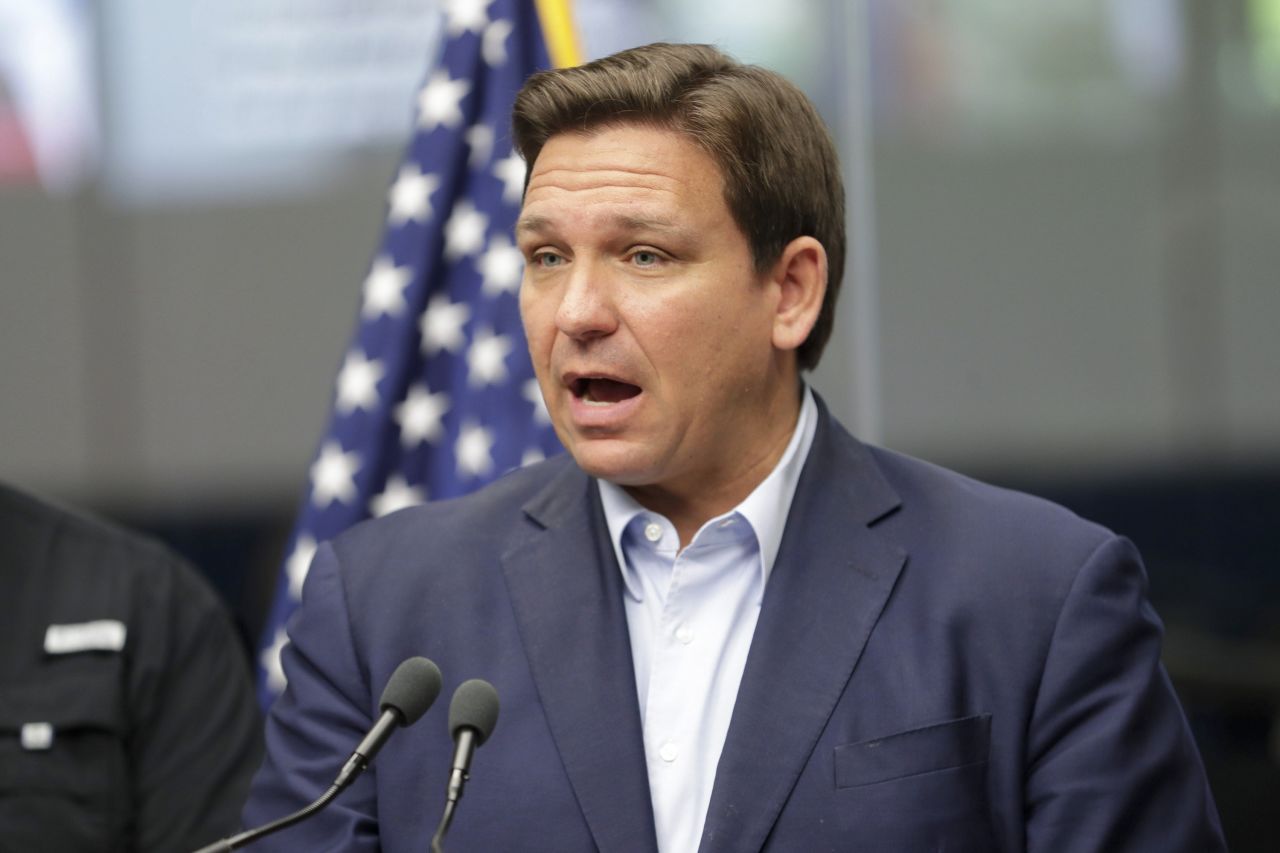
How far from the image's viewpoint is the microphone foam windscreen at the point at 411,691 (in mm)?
1766

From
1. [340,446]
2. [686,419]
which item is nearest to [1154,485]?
[340,446]

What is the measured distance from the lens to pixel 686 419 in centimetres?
218

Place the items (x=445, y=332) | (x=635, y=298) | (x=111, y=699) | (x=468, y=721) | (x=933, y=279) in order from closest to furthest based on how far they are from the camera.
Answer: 1. (x=468, y=721)
2. (x=635, y=298)
3. (x=111, y=699)
4. (x=445, y=332)
5. (x=933, y=279)

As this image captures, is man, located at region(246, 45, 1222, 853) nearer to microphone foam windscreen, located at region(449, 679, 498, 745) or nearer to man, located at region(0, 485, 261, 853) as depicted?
microphone foam windscreen, located at region(449, 679, 498, 745)

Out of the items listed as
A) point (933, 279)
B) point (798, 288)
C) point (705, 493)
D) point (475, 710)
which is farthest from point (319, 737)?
point (933, 279)

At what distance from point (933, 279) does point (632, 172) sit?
A: 3.41m

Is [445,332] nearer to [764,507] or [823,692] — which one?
[764,507]

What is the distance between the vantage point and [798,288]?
7.54 feet

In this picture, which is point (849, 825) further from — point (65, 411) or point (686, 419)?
point (65, 411)

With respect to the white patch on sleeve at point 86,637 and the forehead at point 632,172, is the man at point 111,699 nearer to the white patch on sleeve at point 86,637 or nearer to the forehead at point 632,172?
the white patch on sleeve at point 86,637

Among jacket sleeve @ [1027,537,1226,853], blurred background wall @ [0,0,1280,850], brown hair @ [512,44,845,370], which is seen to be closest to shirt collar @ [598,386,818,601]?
brown hair @ [512,44,845,370]

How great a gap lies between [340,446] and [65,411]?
2.70m

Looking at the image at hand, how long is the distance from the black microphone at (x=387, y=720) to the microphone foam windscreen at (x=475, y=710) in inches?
1.8

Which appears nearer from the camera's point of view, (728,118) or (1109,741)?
(1109,741)
